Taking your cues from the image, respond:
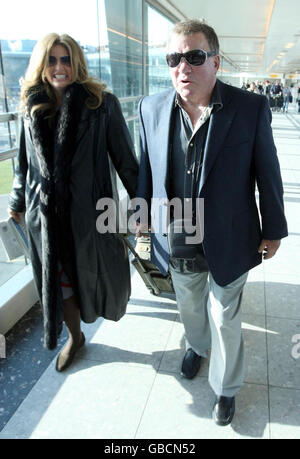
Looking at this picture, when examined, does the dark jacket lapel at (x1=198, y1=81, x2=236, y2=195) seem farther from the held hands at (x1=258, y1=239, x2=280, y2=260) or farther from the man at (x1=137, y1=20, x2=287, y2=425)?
the held hands at (x1=258, y1=239, x2=280, y2=260)

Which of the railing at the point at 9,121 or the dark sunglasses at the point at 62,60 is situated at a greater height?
the dark sunglasses at the point at 62,60

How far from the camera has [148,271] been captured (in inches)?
114

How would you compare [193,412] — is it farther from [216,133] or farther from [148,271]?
[216,133]

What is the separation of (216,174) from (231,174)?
70 mm

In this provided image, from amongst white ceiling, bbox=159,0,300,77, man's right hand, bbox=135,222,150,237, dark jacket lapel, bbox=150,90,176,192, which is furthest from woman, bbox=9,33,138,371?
white ceiling, bbox=159,0,300,77

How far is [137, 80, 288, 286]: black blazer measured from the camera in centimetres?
171

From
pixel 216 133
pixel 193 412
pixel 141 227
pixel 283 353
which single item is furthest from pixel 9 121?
pixel 283 353

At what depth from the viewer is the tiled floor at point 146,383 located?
200cm

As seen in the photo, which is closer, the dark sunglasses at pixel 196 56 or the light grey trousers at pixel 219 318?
the dark sunglasses at pixel 196 56

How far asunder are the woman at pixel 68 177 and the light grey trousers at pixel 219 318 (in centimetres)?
44

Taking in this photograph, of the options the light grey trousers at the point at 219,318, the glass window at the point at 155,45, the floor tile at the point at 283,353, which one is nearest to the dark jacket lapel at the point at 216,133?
the light grey trousers at the point at 219,318

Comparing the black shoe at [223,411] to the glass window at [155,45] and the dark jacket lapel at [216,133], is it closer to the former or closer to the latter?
the dark jacket lapel at [216,133]

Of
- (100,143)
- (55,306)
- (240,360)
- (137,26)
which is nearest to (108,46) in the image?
(137,26)

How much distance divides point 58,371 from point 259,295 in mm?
1785
